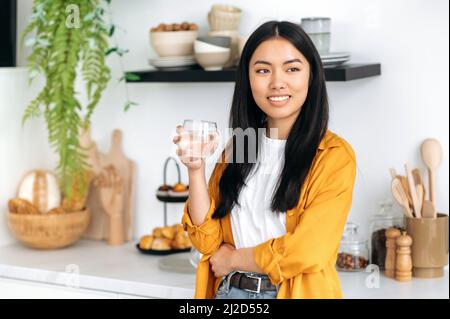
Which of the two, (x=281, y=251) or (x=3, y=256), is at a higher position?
(x=281, y=251)

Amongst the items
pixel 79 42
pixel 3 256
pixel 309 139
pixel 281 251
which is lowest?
pixel 3 256

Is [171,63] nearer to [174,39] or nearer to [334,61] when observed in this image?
[174,39]

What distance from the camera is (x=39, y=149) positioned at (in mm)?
2516

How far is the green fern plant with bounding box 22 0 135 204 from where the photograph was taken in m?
2.22

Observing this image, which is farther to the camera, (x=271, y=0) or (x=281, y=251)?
(x=271, y=0)

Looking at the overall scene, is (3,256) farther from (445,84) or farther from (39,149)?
(445,84)

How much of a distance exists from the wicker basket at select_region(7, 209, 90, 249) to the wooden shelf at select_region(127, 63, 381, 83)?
1.57 feet

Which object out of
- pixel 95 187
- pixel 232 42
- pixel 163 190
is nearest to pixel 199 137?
pixel 232 42

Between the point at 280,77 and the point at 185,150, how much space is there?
0.22 meters

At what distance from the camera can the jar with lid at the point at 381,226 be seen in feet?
6.69

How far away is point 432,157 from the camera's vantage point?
1.99 metres

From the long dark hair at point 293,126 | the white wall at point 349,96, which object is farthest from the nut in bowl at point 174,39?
the long dark hair at point 293,126
